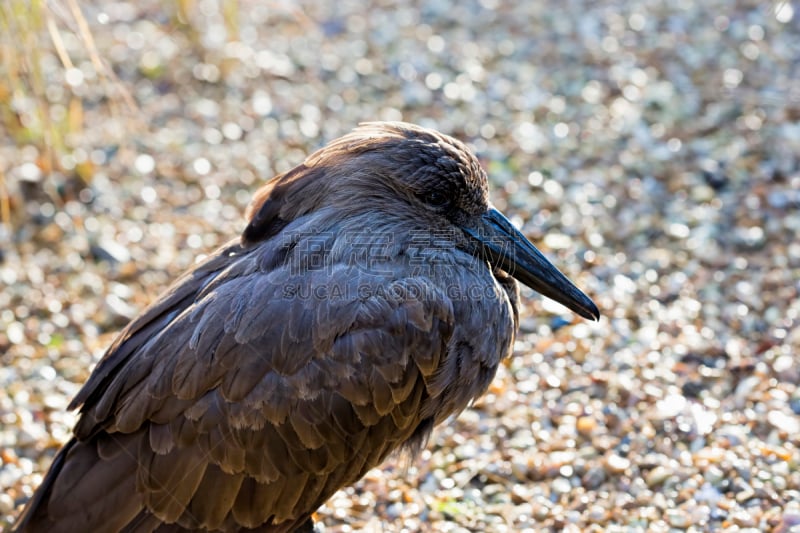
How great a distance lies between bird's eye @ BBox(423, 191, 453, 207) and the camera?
3.33 meters

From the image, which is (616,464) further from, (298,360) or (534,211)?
(534,211)

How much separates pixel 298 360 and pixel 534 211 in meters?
2.53

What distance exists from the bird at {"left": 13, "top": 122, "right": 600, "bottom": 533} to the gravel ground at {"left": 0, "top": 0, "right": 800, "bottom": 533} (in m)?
0.53

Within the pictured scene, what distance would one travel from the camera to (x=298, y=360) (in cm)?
299

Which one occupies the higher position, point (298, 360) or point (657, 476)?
point (298, 360)

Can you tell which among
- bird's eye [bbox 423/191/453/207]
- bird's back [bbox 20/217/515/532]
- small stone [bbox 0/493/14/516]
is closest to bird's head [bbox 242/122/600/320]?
bird's eye [bbox 423/191/453/207]

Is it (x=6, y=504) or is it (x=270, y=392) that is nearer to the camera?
(x=270, y=392)

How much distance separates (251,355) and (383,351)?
0.43 metres

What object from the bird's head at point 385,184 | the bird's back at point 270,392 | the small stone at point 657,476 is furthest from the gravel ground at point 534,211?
the bird's head at point 385,184

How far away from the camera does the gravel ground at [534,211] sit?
3.69 meters

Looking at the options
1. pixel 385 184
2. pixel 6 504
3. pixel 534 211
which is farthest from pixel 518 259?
pixel 6 504

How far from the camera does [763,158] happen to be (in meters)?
5.41

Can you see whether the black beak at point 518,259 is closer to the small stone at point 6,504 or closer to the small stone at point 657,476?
the small stone at point 657,476

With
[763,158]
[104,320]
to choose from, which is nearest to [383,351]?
[104,320]
